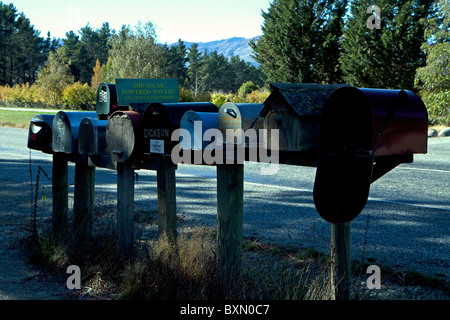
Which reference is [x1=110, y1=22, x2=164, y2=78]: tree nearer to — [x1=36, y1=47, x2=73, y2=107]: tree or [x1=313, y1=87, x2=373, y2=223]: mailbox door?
[x1=36, y1=47, x2=73, y2=107]: tree

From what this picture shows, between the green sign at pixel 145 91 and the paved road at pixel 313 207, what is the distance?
1.57 metres

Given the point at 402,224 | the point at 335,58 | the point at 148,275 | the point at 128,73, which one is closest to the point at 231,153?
the point at 148,275

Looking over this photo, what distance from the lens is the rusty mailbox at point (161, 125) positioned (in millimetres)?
3402

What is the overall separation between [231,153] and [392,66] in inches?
964

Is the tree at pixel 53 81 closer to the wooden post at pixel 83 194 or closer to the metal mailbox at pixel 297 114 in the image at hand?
the wooden post at pixel 83 194

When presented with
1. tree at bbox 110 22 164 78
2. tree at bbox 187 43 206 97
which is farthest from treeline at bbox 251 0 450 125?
tree at bbox 187 43 206 97

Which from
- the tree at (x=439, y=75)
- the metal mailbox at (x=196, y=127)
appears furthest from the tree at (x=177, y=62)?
the metal mailbox at (x=196, y=127)

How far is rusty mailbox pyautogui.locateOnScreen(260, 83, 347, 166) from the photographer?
8.17 ft

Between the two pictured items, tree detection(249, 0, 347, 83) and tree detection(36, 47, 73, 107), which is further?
tree detection(36, 47, 73, 107)

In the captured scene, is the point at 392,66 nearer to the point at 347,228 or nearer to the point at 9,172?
the point at 9,172

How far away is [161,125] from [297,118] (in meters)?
1.27

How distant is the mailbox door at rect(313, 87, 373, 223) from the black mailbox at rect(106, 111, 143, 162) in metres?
1.63

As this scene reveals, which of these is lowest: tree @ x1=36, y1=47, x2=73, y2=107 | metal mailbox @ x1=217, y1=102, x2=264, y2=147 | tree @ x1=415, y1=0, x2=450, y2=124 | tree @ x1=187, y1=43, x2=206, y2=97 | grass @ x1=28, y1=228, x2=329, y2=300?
grass @ x1=28, y1=228, x2=329, y2=300

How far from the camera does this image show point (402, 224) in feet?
17.6
